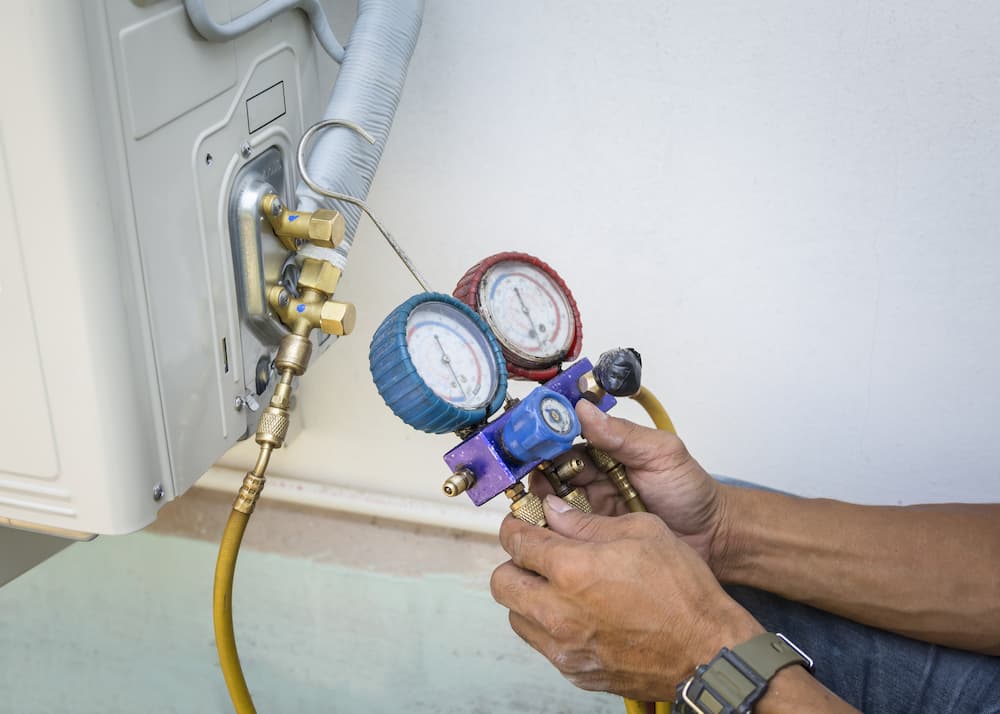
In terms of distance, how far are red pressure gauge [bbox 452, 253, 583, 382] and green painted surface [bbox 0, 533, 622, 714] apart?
0.59 m

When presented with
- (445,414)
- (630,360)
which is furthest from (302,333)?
(630,360)

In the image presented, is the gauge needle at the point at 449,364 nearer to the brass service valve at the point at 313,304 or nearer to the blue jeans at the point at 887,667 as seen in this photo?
the brass service valve at the point at 313,304

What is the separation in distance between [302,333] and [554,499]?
258 millimetres

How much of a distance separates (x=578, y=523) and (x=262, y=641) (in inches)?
29.4

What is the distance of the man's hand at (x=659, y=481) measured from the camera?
846 mm

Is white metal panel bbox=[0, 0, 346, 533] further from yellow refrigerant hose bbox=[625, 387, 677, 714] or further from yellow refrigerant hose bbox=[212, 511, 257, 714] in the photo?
yellow refrigerant hose bbox=[625, 387, 677, 714]

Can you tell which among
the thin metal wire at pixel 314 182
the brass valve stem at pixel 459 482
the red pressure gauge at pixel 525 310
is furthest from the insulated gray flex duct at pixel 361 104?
the brass valve stem at pixel 459 482

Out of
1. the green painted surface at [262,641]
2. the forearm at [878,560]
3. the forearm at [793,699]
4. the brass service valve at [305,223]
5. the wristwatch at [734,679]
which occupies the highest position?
the brass service valve at [305,223]

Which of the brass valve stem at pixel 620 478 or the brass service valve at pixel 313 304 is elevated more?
the brass service valve at pixel 313 304

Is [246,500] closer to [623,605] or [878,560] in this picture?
[623,605]

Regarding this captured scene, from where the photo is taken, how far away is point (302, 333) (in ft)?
2.73

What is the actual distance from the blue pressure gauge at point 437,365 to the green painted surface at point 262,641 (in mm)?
636

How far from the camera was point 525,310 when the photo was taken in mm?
858

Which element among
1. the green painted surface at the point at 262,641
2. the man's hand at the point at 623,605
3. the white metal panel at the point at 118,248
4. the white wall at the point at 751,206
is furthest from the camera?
the green painted surface at the point at 262,641
